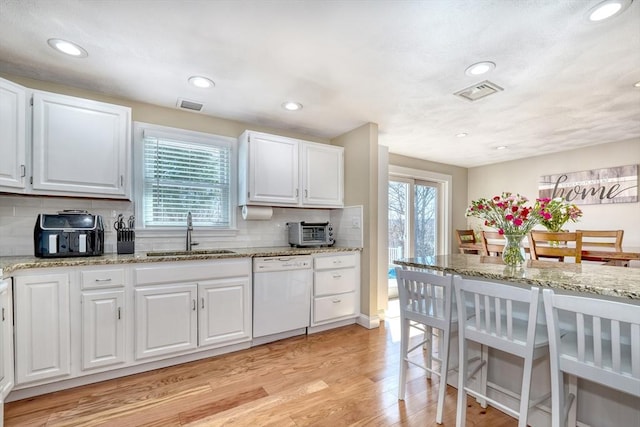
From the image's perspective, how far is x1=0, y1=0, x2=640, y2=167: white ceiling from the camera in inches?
64.3

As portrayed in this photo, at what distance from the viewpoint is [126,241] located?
2.57 m

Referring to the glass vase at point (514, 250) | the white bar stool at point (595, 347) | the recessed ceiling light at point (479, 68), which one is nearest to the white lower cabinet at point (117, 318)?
the glass vase at point (514, 250)

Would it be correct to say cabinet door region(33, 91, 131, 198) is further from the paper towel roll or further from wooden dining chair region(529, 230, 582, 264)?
wooden dining chair region(529, 230, 582, 264)

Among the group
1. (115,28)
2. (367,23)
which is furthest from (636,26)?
(115,28)

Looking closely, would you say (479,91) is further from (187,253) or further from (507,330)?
Result: (187,253)

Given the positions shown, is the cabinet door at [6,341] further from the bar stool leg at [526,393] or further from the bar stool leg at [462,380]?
the bar stool leg at [526,393]

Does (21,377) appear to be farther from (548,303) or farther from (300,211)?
(548,303)

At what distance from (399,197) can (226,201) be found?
2.82 metres

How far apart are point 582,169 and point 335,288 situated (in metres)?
4.04

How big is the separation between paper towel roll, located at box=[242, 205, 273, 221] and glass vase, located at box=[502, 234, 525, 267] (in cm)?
225

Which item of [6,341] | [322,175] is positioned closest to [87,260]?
[6,341]

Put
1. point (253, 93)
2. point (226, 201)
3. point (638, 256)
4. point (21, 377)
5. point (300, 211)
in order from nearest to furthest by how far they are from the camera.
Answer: point (21, 377) → point (253, 93) → point (638, 256) → point (226, 201) → point (300, 211)

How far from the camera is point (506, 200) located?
6.33 feet

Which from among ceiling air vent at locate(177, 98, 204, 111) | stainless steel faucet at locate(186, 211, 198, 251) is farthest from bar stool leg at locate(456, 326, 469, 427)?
ceiling air vent at locate(177, 98, 204, 111)
